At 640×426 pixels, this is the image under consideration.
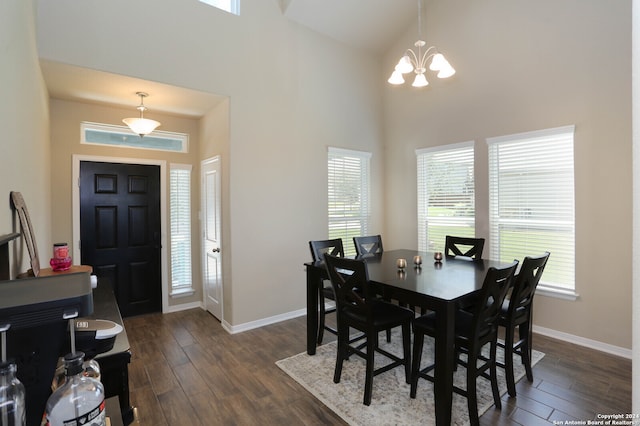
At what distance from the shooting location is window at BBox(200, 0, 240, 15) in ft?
12.4

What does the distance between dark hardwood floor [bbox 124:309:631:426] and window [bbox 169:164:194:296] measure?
3.10 ft

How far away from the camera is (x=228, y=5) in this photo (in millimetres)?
3863

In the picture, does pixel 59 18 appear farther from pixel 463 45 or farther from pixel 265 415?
pixel 463 45

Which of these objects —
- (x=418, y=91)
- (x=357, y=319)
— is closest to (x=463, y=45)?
(x=418, y=91)

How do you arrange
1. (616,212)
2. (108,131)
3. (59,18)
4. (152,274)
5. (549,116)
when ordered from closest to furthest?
(59,18), (616,212), (549,116), (108,131), (152,274)

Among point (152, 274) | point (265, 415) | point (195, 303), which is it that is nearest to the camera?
point (265, 415)

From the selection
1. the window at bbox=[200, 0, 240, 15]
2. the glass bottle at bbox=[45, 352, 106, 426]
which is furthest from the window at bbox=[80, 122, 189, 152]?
the glass bottle at bbox=[45, 352, 106, 426]

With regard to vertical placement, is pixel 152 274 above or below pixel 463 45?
below

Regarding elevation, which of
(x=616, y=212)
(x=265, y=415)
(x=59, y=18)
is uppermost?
(x=59, y=18)

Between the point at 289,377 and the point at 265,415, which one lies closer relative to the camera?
the point at 265,415

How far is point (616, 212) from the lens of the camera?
309 cm

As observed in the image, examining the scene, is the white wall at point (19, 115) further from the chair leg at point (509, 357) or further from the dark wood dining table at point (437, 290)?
the chair leg at point (509, 357)

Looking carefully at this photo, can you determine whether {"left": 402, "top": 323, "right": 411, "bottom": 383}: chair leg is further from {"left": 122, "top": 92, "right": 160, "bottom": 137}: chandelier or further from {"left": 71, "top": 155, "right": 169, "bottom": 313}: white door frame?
{"left": 71, "top": 155, "right": 169, "bottom": 313}: white door frame

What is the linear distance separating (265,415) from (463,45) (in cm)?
463
